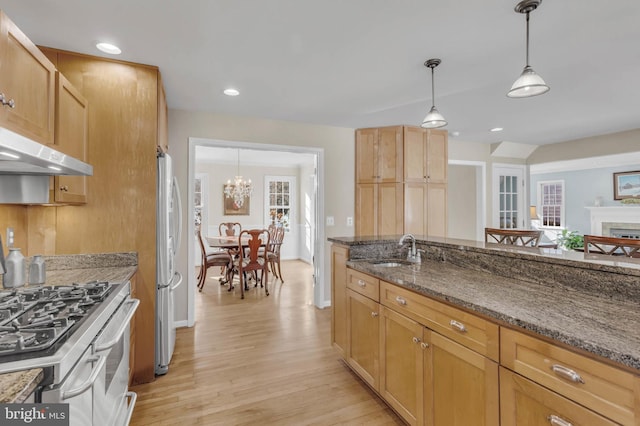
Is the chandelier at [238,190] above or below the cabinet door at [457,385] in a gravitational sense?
above

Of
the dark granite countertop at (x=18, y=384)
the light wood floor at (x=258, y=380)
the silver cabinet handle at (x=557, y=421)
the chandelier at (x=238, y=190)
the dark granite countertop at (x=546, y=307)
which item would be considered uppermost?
the chandelier at (x=238, y=190)

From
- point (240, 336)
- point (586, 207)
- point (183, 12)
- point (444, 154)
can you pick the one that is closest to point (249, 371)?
point (240, 336)

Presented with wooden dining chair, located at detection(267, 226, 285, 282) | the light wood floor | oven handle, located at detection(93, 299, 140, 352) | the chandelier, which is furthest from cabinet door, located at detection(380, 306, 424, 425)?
the chandelier

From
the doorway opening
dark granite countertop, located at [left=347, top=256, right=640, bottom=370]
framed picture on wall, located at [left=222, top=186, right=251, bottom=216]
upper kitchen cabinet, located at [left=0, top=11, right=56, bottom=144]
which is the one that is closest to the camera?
dark granite countertop, located at [left=347, top=256, right=640, bottom=370]

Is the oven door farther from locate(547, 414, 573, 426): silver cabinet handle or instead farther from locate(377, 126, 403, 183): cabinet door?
locate(377, 126, 403, 183): cabinet door

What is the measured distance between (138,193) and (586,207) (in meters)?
9.62

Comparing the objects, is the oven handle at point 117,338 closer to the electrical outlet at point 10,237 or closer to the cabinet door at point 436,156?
the electrical outlet at point 10,237

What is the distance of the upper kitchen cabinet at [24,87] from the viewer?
139 centimetres

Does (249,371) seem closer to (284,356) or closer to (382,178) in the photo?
(284,356)

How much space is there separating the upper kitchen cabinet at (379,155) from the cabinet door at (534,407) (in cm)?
310

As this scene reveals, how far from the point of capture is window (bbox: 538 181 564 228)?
859 centimetres

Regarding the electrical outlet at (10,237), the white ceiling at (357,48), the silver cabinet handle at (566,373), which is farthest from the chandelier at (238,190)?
the silver cabinet handle at (566,373)

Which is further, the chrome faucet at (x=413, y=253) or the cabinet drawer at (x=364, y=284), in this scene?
the chrome faucet at (x=413, y=253)

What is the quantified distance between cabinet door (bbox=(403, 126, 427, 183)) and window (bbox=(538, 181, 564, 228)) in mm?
6689
